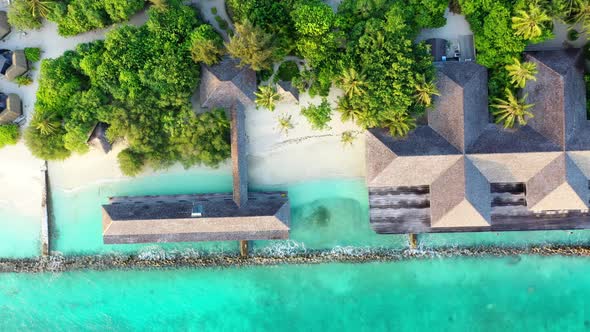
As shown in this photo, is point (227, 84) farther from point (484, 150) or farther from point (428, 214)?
point (484, 150)

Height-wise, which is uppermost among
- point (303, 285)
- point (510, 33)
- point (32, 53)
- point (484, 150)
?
point (32, 53)

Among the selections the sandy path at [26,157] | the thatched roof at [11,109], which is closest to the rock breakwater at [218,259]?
the sandy path at [26,157]

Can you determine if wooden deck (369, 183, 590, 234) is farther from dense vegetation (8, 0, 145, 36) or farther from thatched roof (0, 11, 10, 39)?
thatched roof (0, 11, 10, 39)

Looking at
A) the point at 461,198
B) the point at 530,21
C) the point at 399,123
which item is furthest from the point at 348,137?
the point at 530,21

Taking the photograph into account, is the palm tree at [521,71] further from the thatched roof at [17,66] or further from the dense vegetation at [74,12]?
the thatched roof at [17,66]

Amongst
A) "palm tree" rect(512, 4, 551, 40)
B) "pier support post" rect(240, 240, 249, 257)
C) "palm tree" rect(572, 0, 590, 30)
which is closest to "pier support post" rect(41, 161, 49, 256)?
"pier support post" rect(240, 240, 249, 257)

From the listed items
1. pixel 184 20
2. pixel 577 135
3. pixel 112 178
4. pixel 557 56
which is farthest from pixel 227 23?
pixel 577 135
